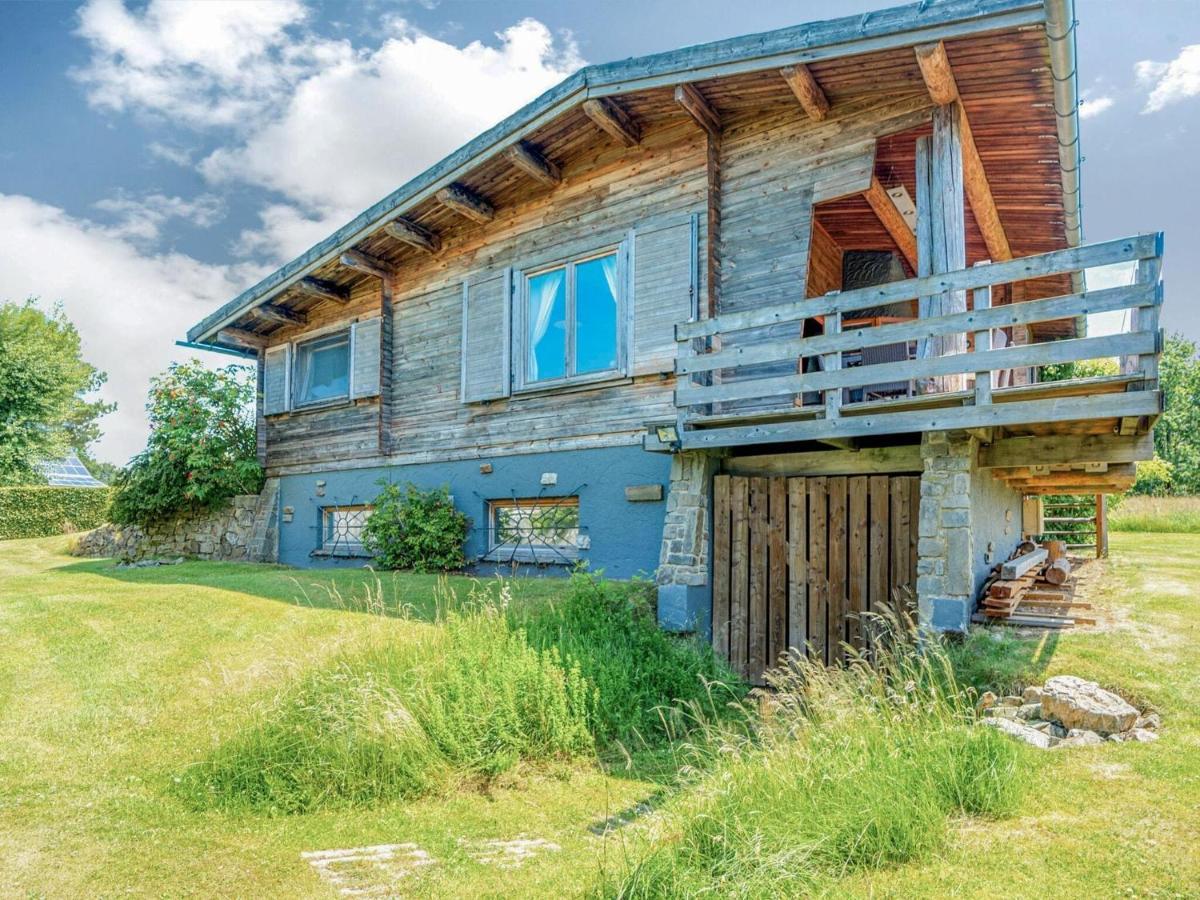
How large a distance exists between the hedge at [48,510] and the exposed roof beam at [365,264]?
42.5 ft

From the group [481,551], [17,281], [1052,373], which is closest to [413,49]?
[481,551]

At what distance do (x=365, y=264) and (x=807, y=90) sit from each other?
6.93 meters

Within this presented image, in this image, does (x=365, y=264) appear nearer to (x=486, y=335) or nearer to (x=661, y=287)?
(x=486, y=335)

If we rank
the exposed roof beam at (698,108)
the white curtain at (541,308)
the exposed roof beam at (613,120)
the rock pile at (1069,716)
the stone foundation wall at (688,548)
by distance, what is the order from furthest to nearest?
the white curtain at (541,308) < the exposed roof beam at (613,120) < the exposed roof beam at (698,108) < the stone foundation wall at (688,548) < the rock pile at (1069,716)

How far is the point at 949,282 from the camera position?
5594 millimetres

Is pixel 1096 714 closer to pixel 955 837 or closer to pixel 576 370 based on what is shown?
pixel 955 837

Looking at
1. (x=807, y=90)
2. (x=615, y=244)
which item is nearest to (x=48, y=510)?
(x=615, y=244)

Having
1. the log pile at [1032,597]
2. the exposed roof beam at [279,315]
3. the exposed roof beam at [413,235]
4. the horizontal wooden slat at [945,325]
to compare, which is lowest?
the log pile at [1032,597]

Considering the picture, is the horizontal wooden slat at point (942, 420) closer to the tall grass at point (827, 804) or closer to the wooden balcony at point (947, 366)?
the wooden balcony at point (947, 366)

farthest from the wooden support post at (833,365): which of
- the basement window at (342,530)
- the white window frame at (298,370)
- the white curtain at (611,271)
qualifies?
the white window frame at (298,370)

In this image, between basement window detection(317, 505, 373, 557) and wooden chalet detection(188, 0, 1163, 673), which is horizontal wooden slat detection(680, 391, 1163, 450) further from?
basement window detection(317, 505, 373, 557)

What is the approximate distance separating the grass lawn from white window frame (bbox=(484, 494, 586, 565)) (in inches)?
40.8

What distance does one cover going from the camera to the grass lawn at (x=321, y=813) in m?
3.00

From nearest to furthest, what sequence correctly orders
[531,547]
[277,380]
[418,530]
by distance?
[531,547] < [418,530] < [277,380]
